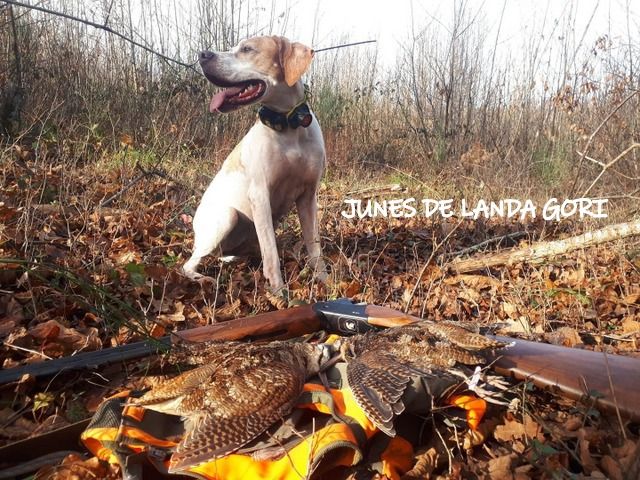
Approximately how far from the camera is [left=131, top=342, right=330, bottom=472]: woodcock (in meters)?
1.20

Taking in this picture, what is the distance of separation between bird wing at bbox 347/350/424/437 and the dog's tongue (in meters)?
2.27

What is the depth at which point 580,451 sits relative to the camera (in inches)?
55.6

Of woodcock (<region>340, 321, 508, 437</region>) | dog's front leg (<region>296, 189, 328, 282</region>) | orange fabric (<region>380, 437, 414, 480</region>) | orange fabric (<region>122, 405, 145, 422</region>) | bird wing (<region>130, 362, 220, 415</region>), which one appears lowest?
orange fabric (<region>380, 437, 414, 480</region>)

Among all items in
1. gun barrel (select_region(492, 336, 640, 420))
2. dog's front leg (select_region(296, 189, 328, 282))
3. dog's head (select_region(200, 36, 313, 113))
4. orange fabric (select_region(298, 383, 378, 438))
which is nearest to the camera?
orange fabric (select_region(298, 383, 378, 438))

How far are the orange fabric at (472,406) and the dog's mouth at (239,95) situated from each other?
8.21ft

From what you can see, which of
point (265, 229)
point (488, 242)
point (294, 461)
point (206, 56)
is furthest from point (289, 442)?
point (488, 242)

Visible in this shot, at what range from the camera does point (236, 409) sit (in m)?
1.29

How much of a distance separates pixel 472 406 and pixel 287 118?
2.48 meters

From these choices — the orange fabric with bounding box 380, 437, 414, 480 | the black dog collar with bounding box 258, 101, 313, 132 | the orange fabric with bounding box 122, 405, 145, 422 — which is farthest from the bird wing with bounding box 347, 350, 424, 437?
the black dog collar with bounding box 258, 101, 313, 132

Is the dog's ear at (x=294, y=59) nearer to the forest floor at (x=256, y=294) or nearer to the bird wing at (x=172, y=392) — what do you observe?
the forest floor at (x=256, y=294)

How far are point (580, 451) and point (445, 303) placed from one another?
1.76 meters

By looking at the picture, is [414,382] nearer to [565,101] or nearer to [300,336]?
[300,336]

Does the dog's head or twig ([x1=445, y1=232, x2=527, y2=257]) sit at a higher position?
the dog's head

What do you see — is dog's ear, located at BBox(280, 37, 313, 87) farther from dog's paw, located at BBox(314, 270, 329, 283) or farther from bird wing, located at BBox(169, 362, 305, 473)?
bird wing, located at BBox(169, 362, 305, 473)
